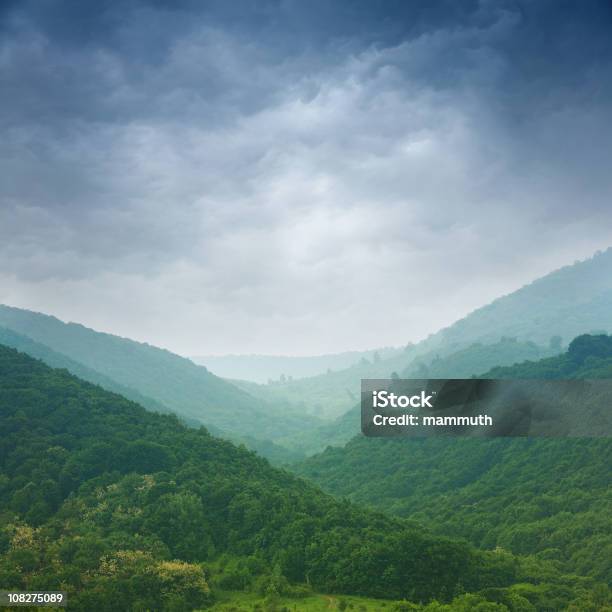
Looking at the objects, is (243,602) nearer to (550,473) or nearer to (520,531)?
(520,531)

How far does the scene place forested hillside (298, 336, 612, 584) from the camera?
75688 millimetres

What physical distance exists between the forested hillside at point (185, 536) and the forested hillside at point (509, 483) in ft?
40.5

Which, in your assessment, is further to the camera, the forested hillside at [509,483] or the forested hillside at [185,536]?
the forested hillside at [509,483]

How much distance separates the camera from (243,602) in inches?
2098

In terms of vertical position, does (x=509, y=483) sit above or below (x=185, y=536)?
below

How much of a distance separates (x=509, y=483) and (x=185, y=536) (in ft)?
209

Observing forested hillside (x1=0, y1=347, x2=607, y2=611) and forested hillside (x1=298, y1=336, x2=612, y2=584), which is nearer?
forested hillside (x1=0, y1=347, x2=607, y2=611)

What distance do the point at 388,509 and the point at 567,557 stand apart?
4518cm

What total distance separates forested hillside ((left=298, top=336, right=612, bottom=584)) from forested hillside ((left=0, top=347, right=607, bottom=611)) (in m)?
12.3

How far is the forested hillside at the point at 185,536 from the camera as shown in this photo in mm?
52625

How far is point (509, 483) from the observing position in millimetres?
105438

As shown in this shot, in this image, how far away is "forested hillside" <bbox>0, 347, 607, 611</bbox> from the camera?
52.6 meters

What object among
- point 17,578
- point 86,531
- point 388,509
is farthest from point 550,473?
point 17,578

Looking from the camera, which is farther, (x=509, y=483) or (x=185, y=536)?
(x=509, y=483)
